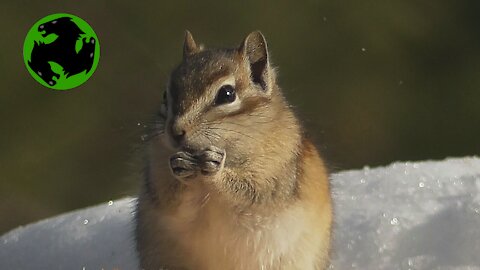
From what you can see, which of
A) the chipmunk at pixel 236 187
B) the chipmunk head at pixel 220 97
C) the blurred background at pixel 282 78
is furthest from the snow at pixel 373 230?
the blurred background at pixel 282 78

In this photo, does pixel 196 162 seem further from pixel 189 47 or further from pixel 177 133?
pixel 189 47

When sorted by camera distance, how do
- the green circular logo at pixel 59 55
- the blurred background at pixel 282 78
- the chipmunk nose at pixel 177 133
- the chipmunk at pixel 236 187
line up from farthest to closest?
the blurred background at pixel 282 78, the green circular logo at pixel 59 55, the chipmunk at pixel 236 187, the chipmunk nose at pixel 177 133

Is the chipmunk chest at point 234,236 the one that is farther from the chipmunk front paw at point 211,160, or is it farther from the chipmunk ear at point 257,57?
the chipmunk ear at point 257,57

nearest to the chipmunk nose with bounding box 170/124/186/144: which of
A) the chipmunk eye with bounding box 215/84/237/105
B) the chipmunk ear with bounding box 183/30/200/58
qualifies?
the chipmunk eye with bounding box 215/84/237/105

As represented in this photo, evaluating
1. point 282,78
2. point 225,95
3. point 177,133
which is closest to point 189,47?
point 225,95

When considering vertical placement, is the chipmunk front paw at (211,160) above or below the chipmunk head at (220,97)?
below


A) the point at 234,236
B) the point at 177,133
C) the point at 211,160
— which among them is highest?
the point at 177,133

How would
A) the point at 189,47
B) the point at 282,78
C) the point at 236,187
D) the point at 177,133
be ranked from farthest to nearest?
the point at 282,78 < the point at 189,47 < the point at 236,187 < the point at 177,133

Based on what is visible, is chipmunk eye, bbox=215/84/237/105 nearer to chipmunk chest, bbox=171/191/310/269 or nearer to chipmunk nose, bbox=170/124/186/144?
chipmunk nose, bbox=170/124/186/144
